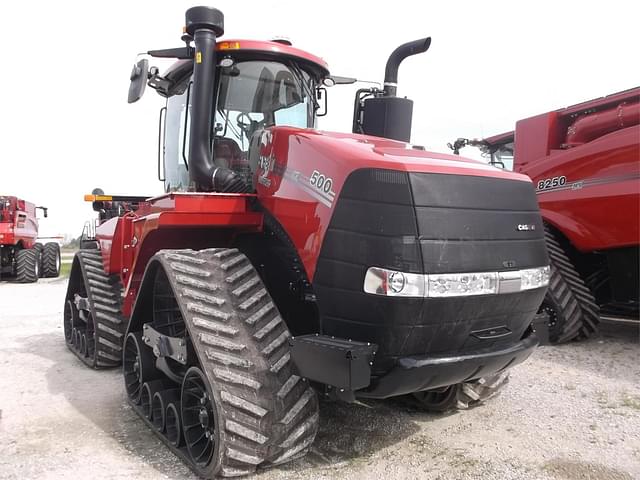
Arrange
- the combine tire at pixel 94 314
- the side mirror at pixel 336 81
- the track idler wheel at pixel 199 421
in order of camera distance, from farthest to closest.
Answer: the combine tire at pixel 94 314
the side mirror at pixel 336 81
the track idler wheel at pixel 199 421

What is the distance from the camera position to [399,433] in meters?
3.68

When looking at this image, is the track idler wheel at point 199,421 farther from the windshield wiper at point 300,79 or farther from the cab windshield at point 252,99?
the windshield wiper at point 300,79

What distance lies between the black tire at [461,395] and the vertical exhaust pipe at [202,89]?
209cm

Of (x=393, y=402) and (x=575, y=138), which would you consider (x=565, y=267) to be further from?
(x=393, y=402)

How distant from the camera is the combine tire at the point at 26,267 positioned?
15555 millimetres

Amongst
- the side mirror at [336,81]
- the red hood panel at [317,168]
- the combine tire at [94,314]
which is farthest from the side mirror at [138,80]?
the combine tire at [94,314]

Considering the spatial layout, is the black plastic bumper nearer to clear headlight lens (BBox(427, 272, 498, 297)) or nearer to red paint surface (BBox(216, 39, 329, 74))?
clear headlight lens (BBox(427, 272, 498, 297))

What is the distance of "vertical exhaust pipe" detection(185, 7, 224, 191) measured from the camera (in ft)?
12.5

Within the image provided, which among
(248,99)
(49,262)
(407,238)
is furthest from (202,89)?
(49,262)

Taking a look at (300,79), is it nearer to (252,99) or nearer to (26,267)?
(252,99)

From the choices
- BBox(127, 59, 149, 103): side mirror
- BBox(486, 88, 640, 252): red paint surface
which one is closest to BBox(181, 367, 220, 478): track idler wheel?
BBox(127, 59, 149, 103): side mirror

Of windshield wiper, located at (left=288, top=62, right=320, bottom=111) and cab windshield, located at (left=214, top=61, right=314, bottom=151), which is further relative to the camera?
windshield wiper, located at (left=288, top=62, right=320, bottom=111)

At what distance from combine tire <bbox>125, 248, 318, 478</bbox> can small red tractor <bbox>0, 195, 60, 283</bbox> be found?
1398 centimetres

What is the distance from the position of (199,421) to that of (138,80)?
2.26 metres
